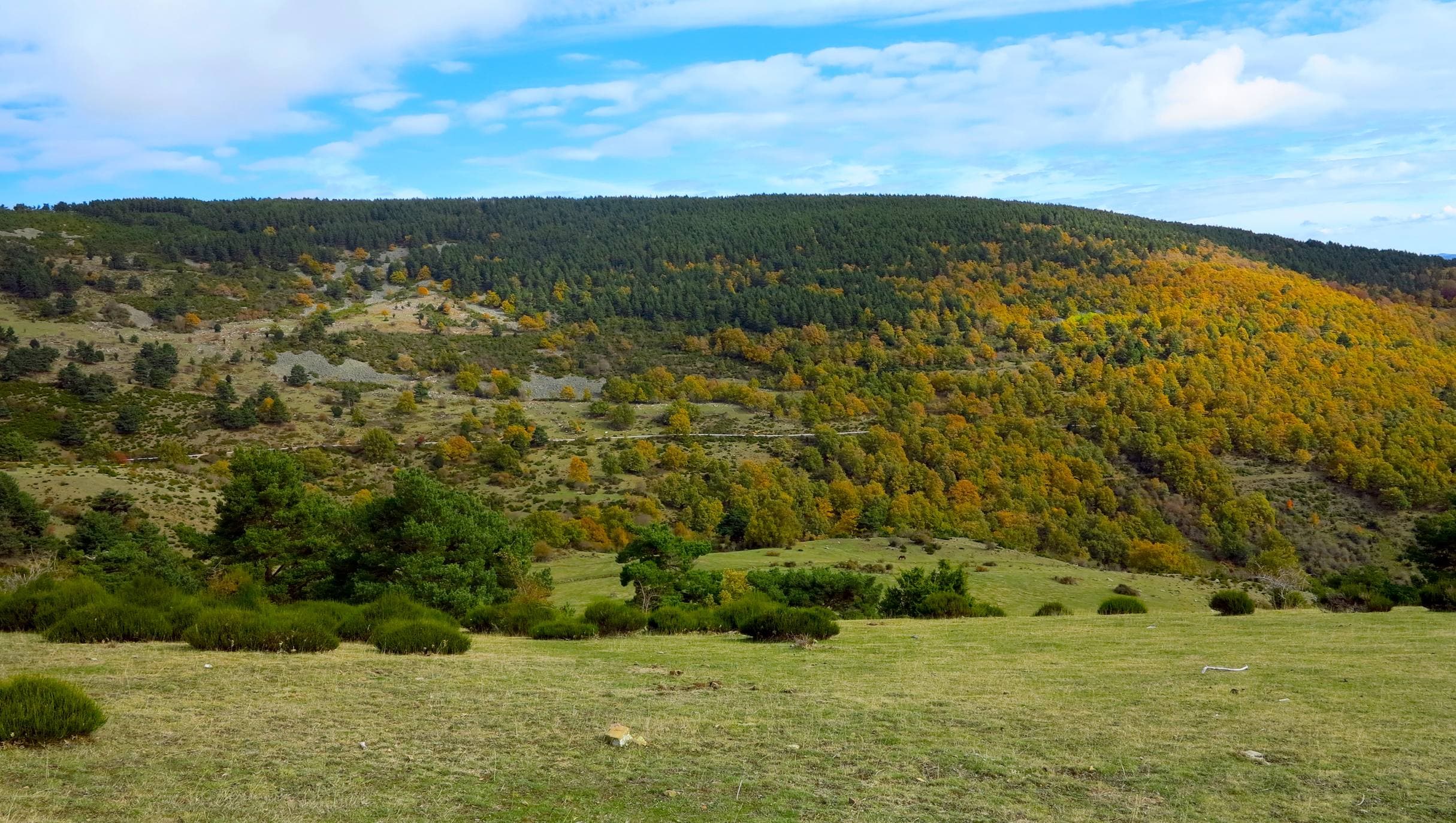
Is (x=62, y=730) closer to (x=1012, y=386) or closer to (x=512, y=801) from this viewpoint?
(x=512, y=801)

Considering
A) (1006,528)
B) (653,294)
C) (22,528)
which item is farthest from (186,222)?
(1006,528)

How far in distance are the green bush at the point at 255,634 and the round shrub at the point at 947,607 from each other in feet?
61.7

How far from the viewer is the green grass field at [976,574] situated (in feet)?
146

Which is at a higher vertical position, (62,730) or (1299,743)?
(62,730)

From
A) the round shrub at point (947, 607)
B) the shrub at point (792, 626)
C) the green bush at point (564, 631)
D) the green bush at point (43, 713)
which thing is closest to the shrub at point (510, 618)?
the green bush at point (564, 631)

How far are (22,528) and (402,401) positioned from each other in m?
69.3

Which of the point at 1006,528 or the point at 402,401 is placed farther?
the point at 402,401

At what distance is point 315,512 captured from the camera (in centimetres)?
3506

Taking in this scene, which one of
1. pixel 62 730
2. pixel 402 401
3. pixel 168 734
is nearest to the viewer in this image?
pixel 62 730

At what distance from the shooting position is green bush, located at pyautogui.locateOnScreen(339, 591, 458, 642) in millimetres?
14461

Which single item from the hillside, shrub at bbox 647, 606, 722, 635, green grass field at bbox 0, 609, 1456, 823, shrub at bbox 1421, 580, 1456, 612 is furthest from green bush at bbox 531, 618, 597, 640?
the hillside

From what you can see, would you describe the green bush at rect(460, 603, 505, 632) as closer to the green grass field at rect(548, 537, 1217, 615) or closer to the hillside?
the green grass field at rect(548, 537, 1217, 615)

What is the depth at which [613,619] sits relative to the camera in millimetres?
18641

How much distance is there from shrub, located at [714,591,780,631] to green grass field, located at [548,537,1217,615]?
66.4 ft
